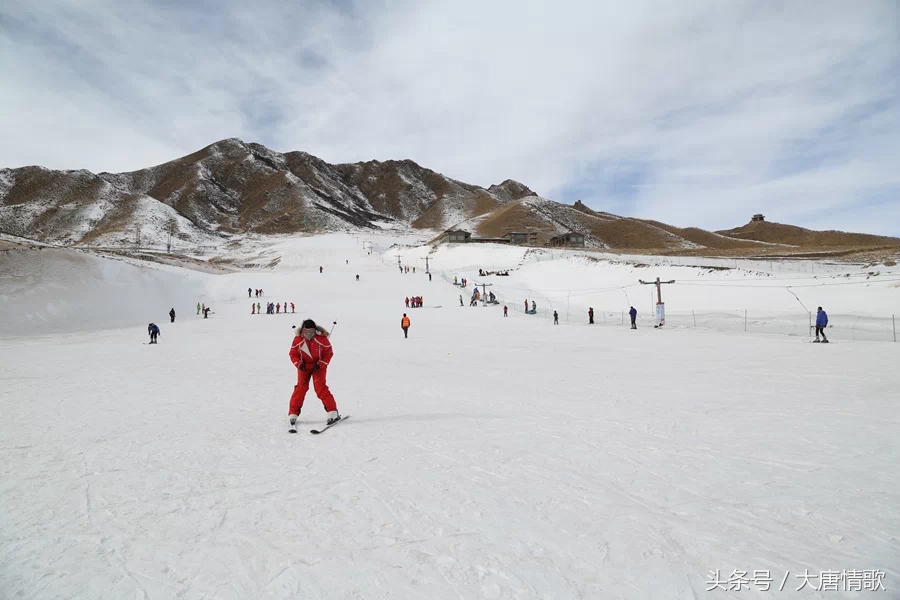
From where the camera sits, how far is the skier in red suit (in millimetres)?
6621

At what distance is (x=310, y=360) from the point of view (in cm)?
667

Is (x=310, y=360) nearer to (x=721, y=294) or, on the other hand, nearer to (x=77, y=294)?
(x=721, y=294)

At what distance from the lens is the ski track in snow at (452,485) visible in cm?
306

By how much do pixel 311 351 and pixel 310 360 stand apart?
0.47 feet

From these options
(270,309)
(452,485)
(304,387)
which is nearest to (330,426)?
(304,387)

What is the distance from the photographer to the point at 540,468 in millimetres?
4941

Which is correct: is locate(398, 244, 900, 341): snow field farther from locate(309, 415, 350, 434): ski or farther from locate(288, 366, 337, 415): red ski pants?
locate(288, 366, 337, 415): red ski pants

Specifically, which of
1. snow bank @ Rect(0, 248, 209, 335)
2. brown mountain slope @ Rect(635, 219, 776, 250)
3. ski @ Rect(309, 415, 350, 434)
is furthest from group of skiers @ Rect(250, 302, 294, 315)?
brown mountain slope @ Rect(635, 219, 776, 250)

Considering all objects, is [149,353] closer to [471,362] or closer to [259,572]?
[471,362]

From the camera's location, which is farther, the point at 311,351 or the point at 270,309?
the point at 270,309

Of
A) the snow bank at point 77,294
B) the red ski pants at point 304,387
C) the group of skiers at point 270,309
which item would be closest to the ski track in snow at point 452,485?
the red ski pants at point 304,387

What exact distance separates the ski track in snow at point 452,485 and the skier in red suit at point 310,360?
427 millimetres

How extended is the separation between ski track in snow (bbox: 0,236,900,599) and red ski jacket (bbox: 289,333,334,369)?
104 centimetres

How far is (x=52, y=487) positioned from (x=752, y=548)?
21.2 ft
